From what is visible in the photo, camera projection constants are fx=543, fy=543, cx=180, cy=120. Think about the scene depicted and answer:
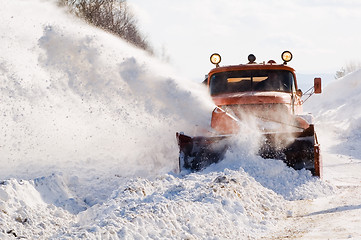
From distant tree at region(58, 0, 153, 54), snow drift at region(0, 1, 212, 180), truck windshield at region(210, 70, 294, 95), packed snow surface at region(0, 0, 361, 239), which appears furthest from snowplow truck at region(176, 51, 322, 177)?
distant tree at region(58, 0, 153, 54)

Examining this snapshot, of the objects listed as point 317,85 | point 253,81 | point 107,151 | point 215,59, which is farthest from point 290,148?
point 107,151

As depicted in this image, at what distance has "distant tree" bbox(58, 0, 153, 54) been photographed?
24.7 metres

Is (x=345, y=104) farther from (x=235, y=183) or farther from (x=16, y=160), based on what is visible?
(x=235, y=183)

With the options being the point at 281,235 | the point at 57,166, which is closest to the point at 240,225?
the point at 281,235

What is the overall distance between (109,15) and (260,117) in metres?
20.6

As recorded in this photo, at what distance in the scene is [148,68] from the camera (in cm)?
1020

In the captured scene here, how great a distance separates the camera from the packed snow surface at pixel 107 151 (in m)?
5.50

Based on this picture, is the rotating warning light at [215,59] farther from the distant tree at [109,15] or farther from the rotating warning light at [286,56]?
the distant tree at [109,15]

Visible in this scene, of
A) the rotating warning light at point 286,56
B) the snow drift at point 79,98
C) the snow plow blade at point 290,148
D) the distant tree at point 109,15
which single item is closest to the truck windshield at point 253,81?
the rotating warning light at point 286,56

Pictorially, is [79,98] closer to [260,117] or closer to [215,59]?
[215,59]

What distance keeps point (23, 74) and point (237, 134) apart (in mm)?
5122

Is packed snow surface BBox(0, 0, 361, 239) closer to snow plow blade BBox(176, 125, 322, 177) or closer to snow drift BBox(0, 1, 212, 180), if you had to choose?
snow drift BBox(0, 1, 212, 180)

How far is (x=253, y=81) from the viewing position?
9.37 metres

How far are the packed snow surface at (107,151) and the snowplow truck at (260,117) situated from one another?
223 mm
